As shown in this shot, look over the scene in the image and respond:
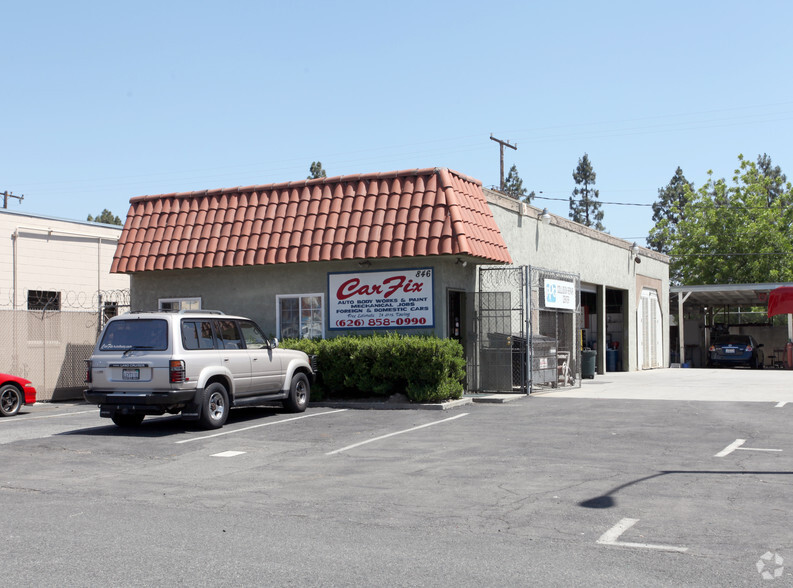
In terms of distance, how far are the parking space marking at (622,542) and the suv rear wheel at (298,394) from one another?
942 cm

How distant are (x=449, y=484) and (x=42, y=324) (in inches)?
548

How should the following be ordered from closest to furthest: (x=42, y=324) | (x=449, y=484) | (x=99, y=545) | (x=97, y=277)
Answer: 1. (x=99, y=545)
2. (x=449, y=484)
3. (x=42, y=324)
4. (x=97, y=277)

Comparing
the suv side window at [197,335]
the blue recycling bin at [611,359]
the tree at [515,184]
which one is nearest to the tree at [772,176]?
the tree at [515,184]

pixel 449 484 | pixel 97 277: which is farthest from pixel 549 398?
pixel 97 277

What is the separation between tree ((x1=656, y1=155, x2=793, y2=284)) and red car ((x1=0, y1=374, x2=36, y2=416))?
147 ft

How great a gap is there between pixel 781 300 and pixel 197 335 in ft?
84.9

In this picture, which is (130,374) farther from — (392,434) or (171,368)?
(392,434)

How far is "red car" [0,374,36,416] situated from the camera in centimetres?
1628

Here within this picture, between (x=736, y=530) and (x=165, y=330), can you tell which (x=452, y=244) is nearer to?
(x=165, y=330)

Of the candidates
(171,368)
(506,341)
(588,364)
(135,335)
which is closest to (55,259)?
(135,335)

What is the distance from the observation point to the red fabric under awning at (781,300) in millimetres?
32219

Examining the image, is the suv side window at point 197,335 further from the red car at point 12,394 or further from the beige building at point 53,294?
the beige building at point 53,294

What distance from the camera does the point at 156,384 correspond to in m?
13.1

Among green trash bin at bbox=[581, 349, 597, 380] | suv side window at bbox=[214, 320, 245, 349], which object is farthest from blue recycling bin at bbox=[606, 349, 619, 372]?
suv side window at bbox=[214, 320, 245, 349]
